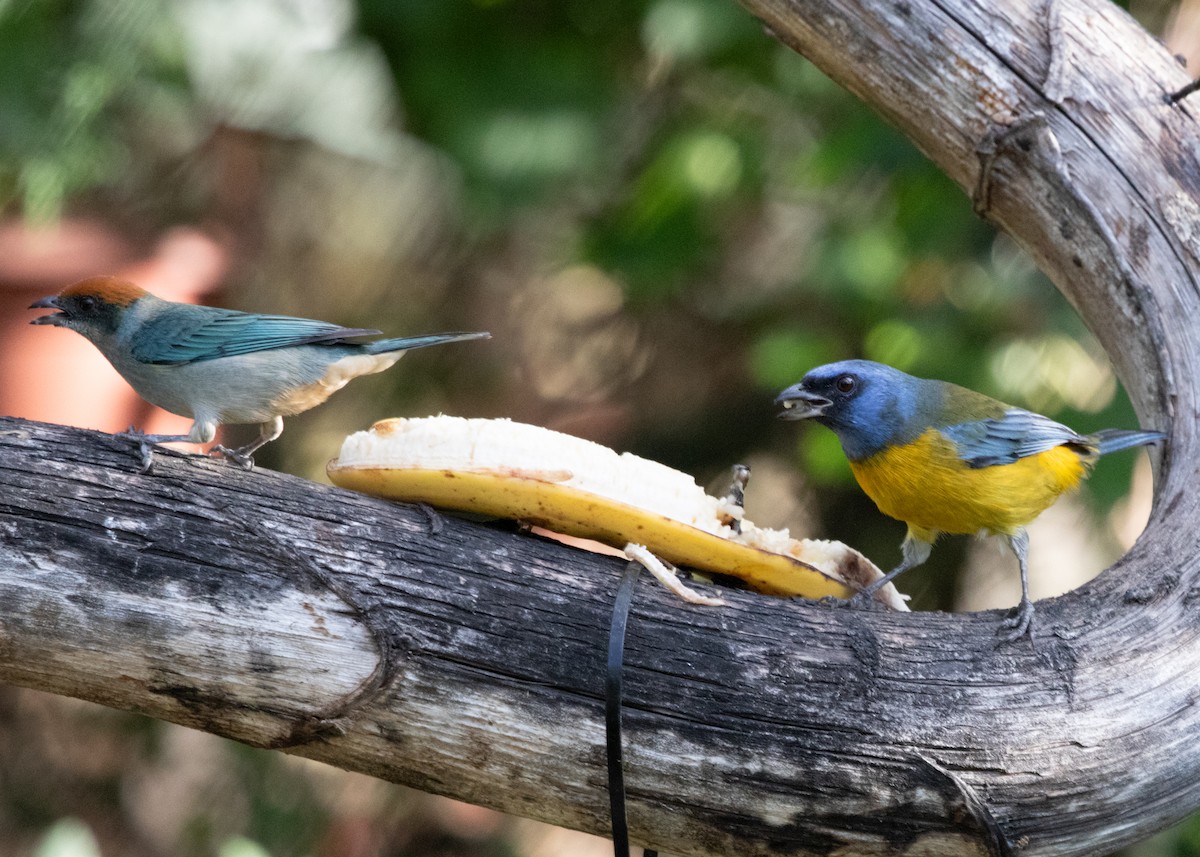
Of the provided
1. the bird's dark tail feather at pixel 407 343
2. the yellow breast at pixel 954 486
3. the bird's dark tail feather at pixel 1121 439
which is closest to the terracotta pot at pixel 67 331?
the bird's dark tail feather at pixel 407 343

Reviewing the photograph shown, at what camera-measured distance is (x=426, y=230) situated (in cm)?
551

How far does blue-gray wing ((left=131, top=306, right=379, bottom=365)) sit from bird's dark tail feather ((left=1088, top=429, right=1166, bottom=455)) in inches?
76.5

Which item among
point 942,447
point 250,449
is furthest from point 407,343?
point 942,447

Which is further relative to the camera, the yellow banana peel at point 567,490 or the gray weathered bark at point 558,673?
the yellow banana peel at point 567,490

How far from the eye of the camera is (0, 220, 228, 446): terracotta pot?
4.05 meters

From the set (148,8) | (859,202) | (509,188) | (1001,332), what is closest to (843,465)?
(1001,332)

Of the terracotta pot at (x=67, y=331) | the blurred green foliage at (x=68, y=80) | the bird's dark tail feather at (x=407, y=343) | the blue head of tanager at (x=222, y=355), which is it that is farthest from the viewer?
the terracotta pot at (x=67, y=331)

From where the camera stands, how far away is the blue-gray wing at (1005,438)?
304cm

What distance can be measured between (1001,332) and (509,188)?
1.88m

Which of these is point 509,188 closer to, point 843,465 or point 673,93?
point 673,93

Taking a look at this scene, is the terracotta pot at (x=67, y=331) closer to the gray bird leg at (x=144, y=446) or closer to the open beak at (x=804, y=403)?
the gray bird leg at (x=144, y=446)

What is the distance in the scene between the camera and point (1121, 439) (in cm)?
300

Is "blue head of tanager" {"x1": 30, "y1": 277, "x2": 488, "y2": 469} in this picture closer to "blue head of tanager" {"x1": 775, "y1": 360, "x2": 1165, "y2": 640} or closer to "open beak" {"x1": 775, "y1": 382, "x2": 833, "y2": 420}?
"open beak" {"x1": 775, "y1": 382, "x2": 833, "y2": 420}

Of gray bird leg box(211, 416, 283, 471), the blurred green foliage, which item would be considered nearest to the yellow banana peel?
gray bird leg box(211, 416, 283, 471)
